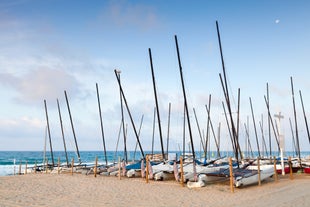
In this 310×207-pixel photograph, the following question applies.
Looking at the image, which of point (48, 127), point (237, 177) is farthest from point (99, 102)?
point (237, 177)

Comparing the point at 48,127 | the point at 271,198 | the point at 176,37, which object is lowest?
the point at 271,198

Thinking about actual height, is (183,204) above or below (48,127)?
below

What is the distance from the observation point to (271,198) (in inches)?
573

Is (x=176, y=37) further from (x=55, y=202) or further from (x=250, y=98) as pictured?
(x=250, y=98)

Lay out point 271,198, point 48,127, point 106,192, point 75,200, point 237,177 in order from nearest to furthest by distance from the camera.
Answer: point 75,200 < point 271,198 < point 106,192 < point 237,177 < point 48,127

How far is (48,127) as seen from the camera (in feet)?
133

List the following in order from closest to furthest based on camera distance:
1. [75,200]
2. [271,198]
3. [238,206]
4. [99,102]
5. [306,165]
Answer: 1. [238,206]
2. [75,200]
3. [271,198]
4. [306,165]
5. [99,102]

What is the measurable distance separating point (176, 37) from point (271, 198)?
15.5 meters

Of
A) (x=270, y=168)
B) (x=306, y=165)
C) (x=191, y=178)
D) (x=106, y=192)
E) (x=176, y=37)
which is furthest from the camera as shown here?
(x=306, y=165)

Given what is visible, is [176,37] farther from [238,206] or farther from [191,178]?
[238,206]

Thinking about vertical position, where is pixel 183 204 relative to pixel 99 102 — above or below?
below

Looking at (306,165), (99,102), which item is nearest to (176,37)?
(99,102)

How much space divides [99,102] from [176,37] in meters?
14.4

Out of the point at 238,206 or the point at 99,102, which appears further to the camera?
the point at 99,102
